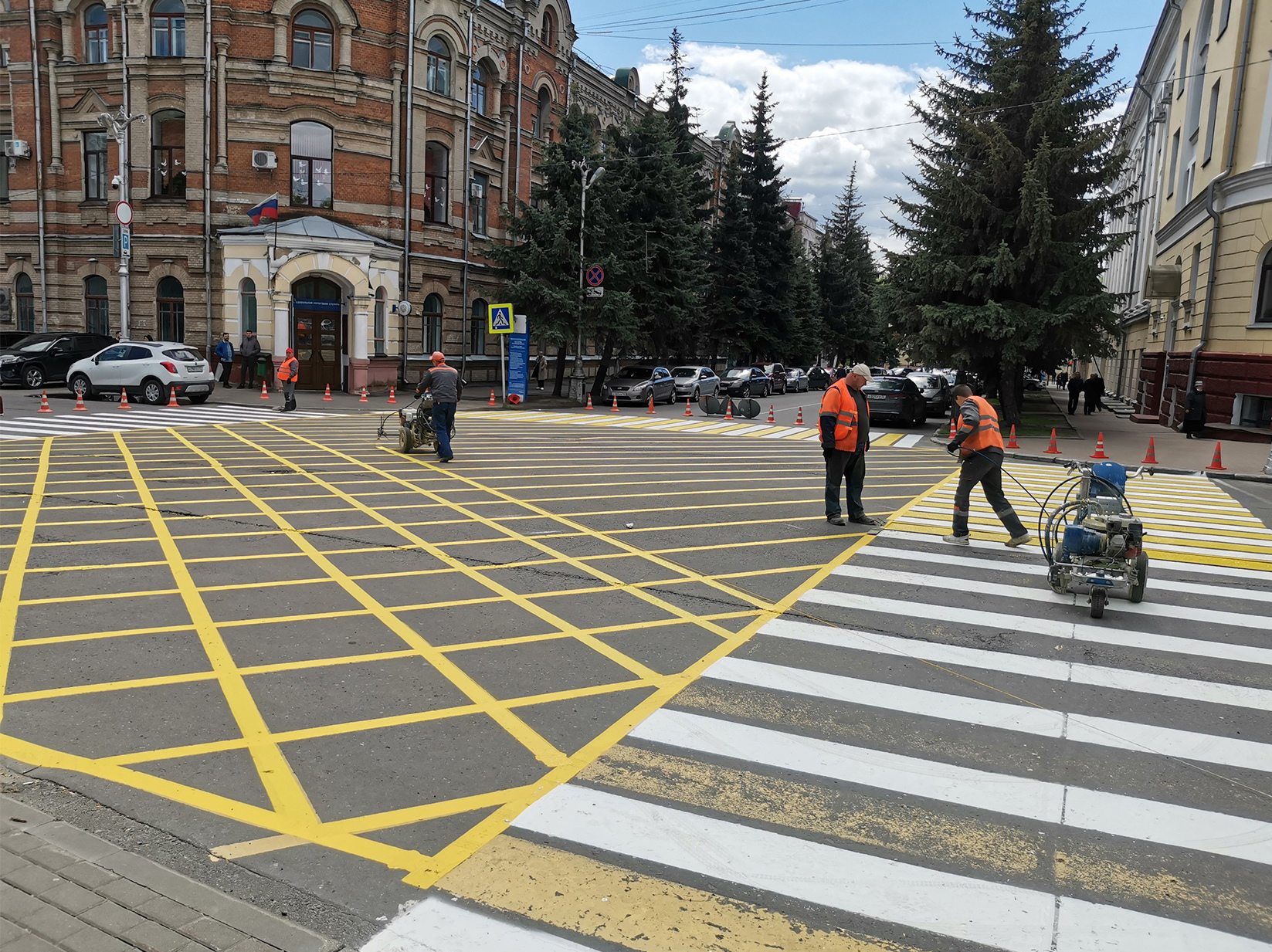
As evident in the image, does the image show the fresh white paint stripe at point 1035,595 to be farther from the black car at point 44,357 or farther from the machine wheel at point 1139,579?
the black car at point 44,357

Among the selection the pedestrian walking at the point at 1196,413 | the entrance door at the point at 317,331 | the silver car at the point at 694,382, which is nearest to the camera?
the pedestrian walking at the point at 1196,413

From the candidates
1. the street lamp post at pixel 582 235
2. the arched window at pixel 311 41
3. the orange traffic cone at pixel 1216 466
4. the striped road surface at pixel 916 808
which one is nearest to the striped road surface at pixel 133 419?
the street lamp post at pixel 582 235

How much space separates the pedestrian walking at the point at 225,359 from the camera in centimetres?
3084

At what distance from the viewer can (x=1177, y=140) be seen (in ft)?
115

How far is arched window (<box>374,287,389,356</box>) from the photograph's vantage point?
1329 inches

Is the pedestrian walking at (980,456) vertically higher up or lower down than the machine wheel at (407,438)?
higher up

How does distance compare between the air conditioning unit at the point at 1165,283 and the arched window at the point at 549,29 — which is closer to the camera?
the air conditioning unit at the point at 1165,283

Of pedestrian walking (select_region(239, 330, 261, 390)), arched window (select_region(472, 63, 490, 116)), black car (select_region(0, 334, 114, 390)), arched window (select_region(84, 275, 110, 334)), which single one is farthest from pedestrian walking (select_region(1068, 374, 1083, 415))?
arched window (select_region(84, 275, 110, 334))

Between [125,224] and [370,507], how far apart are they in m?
22.0

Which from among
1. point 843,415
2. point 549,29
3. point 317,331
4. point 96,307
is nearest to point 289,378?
point 317,331

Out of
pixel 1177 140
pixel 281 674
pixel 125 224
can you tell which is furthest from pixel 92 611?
pixel 1177 140

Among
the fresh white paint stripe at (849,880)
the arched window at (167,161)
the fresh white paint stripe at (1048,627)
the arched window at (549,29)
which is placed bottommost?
the fresh white paint stripe at (849,880)

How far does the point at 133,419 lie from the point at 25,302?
16753mm

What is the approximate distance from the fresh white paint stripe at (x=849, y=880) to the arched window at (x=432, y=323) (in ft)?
110
